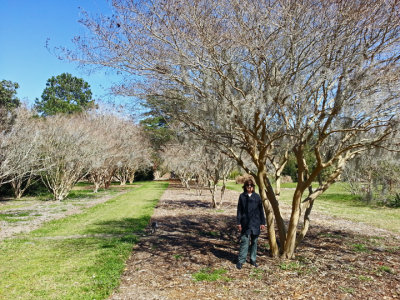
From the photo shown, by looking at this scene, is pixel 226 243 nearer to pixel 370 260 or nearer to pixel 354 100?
pixel 370 260

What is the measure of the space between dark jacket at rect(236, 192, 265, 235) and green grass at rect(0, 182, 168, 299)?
6.85ft

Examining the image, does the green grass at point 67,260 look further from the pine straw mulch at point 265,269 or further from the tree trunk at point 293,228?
the tree trunk at point 293,228

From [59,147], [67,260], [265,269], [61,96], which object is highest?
[61,96]

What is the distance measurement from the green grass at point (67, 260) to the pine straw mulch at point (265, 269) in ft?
1.04

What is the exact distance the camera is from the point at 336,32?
426 centimetres

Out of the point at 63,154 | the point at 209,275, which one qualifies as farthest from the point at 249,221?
the point at 63,154

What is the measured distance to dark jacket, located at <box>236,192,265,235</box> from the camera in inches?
190

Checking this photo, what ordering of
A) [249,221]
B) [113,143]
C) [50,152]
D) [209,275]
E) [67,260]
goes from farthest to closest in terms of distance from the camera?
1. [113,143]
2. [50,152]
3. [67,260]
4. [249,221]
5. [209,275]

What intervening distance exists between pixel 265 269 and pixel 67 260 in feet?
11.0

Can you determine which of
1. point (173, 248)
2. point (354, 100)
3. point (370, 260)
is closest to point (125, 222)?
point (173, 248)

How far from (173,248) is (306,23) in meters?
4.69

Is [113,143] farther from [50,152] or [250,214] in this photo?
[250,214]

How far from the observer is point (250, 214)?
16.0 feet

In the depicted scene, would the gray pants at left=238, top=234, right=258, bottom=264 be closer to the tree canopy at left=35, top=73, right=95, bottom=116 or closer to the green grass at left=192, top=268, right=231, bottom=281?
the green grass at left=192, top=268, right=231, bottom=281
